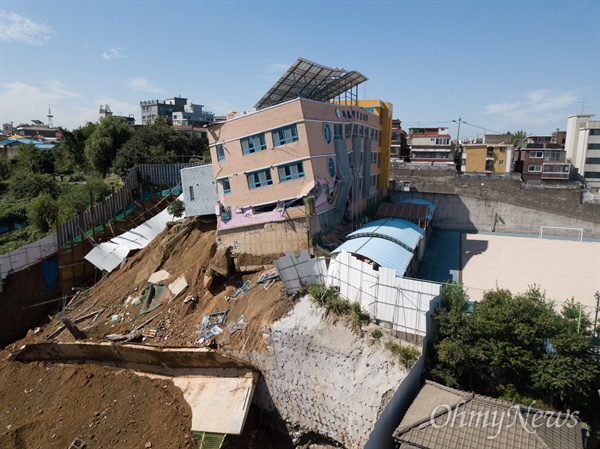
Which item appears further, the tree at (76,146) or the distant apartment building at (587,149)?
the distant apartment building at (587,149)

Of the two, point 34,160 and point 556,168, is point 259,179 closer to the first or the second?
point 34,160

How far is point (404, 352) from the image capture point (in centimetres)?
1284

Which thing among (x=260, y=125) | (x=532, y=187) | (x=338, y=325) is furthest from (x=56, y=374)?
(x=532, y=187)

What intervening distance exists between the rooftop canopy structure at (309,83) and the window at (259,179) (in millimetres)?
4743

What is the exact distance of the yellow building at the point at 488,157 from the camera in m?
51.5

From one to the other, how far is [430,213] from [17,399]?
24.8 m

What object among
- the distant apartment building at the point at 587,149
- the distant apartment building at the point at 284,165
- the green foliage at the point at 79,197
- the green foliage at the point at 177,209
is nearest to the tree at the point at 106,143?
the green foliage at the point at 79,197

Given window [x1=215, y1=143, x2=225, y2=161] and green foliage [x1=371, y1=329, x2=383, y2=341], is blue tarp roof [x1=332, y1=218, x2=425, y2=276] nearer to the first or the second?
green foliage [x1=371, y1=329, x2=383, y2=341]

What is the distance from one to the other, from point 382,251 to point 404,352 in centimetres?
524

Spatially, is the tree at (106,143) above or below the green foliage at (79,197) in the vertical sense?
above

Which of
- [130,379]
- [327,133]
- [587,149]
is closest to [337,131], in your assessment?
[327,133]

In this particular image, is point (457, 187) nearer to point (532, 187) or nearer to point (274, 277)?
point (532, 187)

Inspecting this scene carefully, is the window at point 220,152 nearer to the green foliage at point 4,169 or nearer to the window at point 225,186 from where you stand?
the window at point 225,186

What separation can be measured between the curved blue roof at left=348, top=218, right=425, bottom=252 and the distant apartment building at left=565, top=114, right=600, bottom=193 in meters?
40.1
